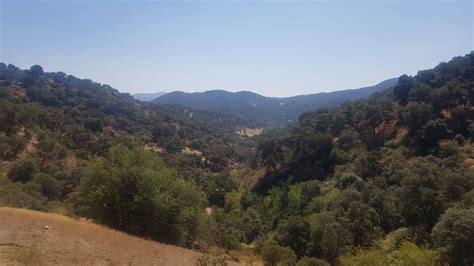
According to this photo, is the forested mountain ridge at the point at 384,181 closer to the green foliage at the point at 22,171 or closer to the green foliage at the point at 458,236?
the green foliage at the point at 458,236

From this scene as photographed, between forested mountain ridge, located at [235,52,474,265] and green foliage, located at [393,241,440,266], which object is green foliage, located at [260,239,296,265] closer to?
forested mountain ridge, located at [235,52,474,265]

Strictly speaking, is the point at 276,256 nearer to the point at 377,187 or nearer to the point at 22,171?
the point at 377,187

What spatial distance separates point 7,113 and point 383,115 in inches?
3331

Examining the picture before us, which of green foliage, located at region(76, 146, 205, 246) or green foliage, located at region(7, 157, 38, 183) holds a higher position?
green foliage, located at region(76, 146, 205, 246)

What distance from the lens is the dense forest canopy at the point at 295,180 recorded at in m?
28.0

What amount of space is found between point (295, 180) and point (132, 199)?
60.2 meters

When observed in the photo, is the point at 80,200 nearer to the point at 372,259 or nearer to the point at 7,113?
the point at 372,259

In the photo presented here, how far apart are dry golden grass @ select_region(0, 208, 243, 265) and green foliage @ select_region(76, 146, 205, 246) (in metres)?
4.30

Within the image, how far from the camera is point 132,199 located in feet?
90.3

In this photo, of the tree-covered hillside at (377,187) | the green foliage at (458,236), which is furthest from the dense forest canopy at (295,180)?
the tree-covered hillside at (377,187)

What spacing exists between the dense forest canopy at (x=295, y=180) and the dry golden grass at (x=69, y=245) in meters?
5.06

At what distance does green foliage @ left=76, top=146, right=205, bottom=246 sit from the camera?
2720 cm

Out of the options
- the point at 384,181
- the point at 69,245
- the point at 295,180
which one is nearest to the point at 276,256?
the point at 69,245

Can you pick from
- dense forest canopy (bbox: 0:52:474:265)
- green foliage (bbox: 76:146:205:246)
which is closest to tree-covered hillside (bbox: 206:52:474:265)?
dense forest canopy (bbox: 0:52:474:265)
